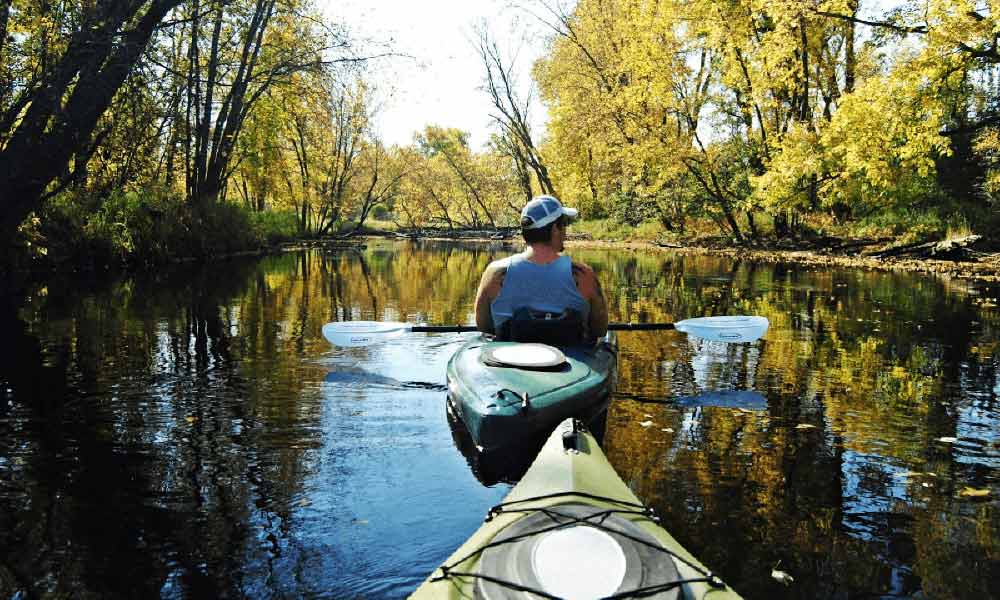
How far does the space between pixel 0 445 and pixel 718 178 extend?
86.0 feet

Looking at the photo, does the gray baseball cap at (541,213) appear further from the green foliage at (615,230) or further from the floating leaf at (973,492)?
the green foliage at (615,230)

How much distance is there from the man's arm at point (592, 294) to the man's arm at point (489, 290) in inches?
21.0

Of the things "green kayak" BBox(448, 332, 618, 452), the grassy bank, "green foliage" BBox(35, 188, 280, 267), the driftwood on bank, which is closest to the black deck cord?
"green kayak" BBox(448, 332, 618, 452)

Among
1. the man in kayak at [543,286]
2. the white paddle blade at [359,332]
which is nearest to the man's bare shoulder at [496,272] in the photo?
the man in kayak at [543,286]

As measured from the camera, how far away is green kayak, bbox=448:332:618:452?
4004 millimetres

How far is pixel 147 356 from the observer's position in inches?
304

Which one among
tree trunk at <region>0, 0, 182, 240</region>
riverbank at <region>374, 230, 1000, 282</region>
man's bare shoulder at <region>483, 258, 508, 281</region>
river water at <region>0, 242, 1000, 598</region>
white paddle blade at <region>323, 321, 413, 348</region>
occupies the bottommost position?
river water at <region>0, 242, 1000, 598</region>

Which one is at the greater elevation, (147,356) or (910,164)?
(910,164)

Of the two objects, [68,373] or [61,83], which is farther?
[61,83]

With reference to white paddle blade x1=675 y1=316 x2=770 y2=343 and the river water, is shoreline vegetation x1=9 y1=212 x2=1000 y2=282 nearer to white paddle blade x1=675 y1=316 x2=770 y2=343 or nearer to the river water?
the river water

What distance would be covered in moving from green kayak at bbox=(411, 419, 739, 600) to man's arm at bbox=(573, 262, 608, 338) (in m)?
2.59

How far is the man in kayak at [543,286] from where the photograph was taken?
5.03 m

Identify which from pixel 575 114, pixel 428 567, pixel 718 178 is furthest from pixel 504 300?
pixel 575 114

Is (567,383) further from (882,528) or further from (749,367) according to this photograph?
(749,367)
